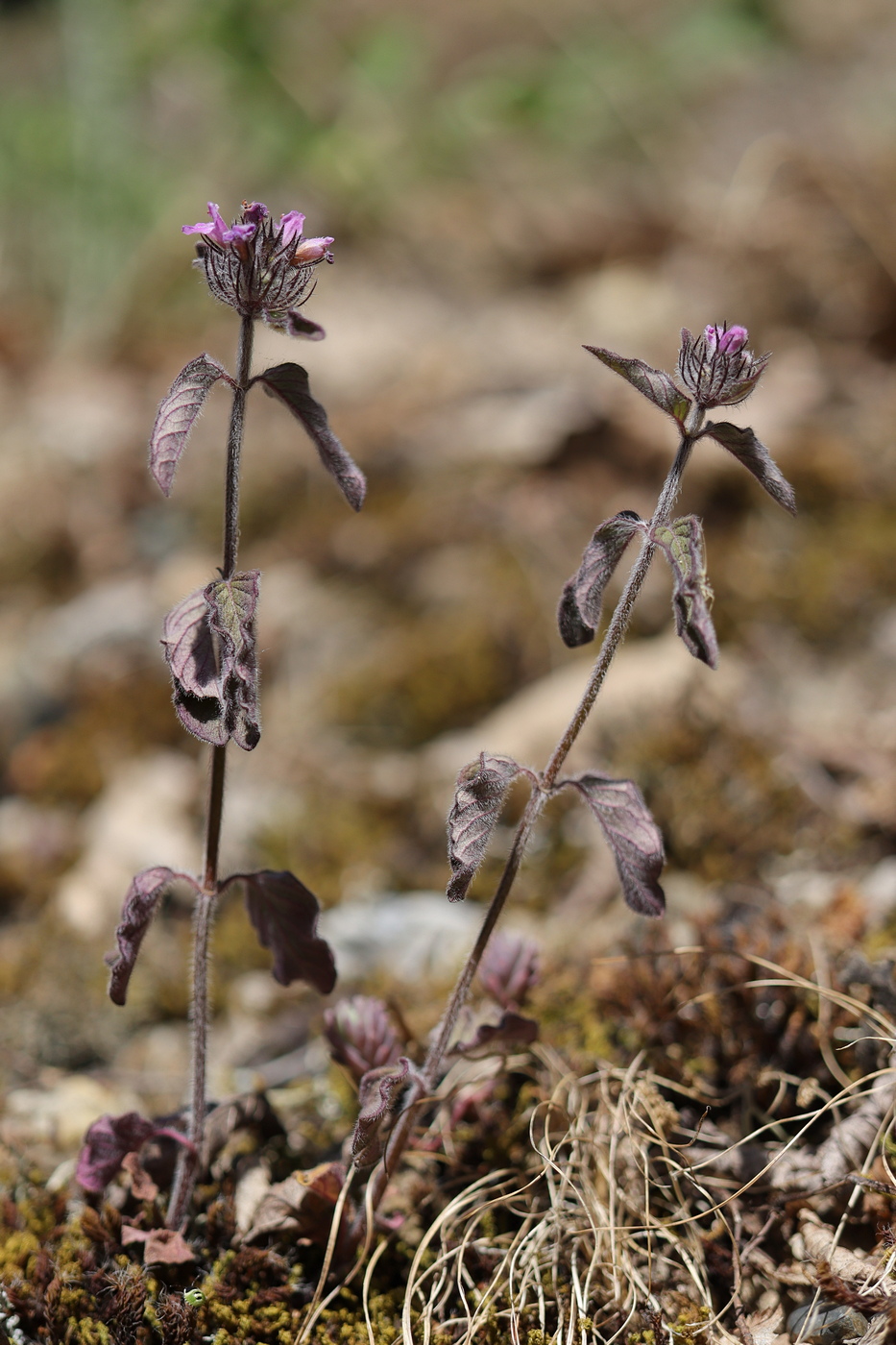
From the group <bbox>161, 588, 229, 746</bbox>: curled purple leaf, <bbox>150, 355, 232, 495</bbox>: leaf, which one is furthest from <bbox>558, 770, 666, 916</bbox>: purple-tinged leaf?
<bbox>150, 355, 232, 495</bbox>: leaf

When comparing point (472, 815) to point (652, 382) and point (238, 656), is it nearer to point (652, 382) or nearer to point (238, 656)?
point (238, 656)

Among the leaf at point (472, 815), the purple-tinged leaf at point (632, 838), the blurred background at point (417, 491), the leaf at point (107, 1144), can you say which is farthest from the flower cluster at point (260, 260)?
the blurred background at point (417, 491)

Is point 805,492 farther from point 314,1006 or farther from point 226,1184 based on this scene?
point 226,1184

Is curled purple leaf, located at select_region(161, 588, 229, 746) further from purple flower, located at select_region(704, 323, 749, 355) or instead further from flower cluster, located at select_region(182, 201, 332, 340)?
purple flower, located at select_region(704, 323, 749, 355)

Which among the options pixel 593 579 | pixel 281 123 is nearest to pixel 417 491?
pixel 593 579

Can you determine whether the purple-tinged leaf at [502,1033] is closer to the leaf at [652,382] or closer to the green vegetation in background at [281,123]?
the leaf at [652,382]

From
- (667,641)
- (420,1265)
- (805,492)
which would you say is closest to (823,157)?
(805,492)
